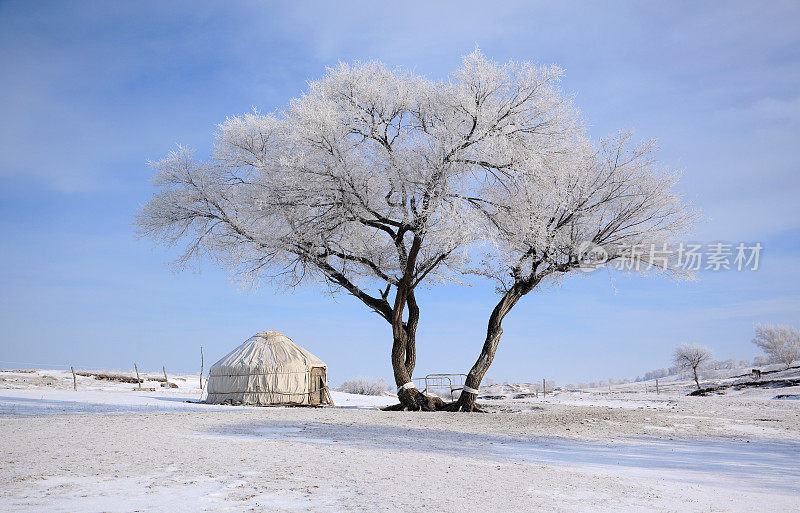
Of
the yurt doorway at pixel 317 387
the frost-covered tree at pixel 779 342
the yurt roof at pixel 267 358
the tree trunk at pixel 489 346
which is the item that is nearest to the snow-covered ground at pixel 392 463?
the tree trunk at pixel 489 346

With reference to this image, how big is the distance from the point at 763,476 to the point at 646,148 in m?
11.2

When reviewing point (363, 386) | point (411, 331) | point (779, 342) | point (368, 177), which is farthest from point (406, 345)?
point (779, 342)

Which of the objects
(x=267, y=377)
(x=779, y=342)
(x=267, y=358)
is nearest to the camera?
(x=267, y=377)

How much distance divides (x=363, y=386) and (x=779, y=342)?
132ft

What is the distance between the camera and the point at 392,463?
8.44 metres

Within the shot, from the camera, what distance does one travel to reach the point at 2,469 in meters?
7.41

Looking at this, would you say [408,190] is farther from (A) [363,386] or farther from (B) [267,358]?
(A) [363,386]

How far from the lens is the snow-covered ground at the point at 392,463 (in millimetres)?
6223

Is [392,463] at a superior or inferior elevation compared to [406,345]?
inferior

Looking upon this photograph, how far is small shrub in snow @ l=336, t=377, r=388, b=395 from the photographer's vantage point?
44281 mm

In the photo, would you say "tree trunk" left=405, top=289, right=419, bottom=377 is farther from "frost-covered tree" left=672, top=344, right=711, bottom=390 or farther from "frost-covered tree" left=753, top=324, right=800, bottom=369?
"frost-covered tree" left=753, top=324, right=800, bottom=369

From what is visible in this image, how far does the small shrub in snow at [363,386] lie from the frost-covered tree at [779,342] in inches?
1472

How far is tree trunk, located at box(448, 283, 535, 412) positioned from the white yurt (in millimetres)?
7482

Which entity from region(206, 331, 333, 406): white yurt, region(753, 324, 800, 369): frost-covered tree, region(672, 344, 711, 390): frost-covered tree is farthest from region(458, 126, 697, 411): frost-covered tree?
region(753, 324, 800, 369): frost-covered tree
